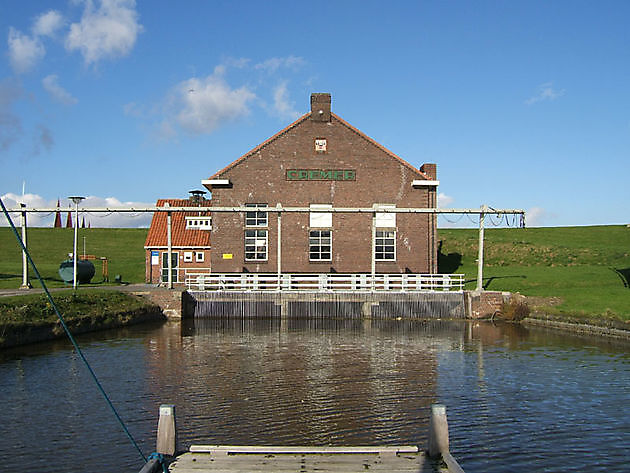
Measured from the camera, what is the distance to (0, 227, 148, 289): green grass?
54347 millimetres

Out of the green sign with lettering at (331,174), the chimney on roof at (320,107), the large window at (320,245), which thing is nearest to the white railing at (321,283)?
the large window at (320,245)

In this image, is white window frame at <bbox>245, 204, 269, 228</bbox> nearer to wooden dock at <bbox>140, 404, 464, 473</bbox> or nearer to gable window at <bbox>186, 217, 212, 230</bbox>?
gable window at <bbox>186, 217, 212, 230</bbox>

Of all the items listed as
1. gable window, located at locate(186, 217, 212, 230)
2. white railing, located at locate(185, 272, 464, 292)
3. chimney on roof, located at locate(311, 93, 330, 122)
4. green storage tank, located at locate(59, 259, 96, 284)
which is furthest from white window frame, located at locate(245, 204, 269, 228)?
green storage tank, located at locate(59, 259, 96, 284)

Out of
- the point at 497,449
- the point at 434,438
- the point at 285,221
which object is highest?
the point at 285,221


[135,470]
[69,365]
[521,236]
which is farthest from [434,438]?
[521,236]

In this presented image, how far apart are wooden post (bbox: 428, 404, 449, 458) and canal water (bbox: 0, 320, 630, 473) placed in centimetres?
144

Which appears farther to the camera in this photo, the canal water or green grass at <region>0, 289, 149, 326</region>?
green grass at <region>0, 289, 149, 326</region>

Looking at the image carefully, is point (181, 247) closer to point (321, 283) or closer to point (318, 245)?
point (318, 245)

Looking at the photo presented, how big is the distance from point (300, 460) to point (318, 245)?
3260 cm

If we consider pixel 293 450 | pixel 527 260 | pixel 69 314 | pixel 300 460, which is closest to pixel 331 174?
pixel 69 314

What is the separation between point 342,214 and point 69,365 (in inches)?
975

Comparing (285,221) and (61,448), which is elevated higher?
(285,221)

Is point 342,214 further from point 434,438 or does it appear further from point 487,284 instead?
point 434,438

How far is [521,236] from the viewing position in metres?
76.4
